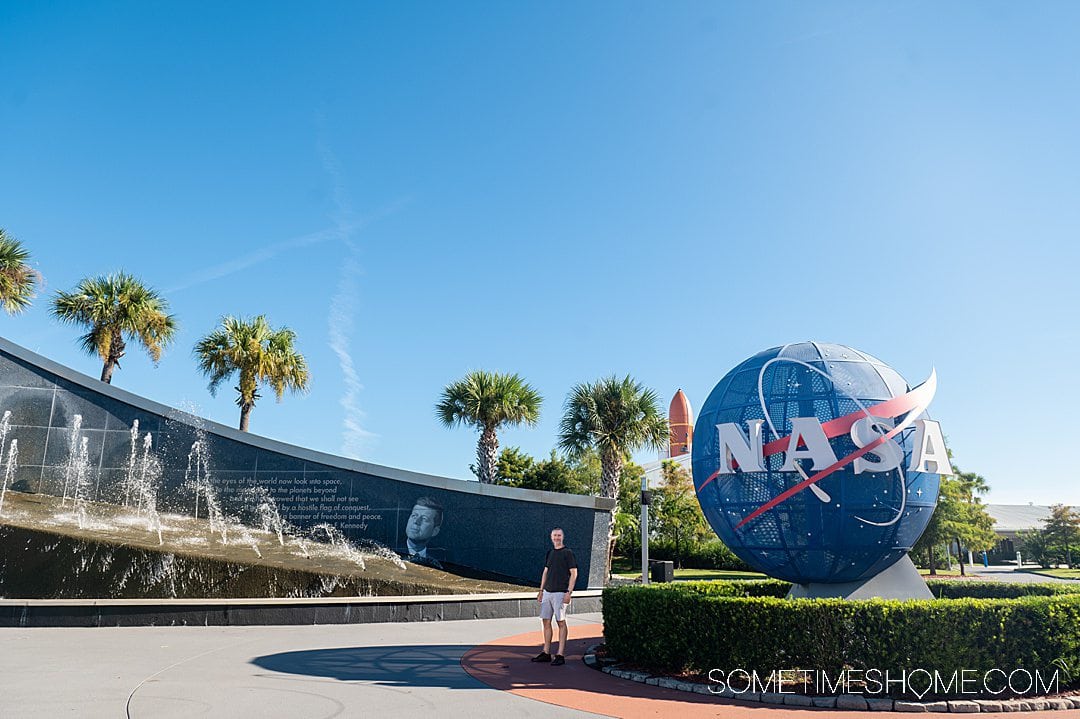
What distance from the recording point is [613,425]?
105 feet

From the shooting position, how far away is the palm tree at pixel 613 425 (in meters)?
31.8

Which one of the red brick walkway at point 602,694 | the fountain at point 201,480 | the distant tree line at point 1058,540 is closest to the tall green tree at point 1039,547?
the distant tree line at point 1058,540

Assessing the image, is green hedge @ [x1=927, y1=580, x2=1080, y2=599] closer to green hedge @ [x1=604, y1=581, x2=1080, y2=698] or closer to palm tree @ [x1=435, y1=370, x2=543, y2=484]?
green hedge @ [x1=604, y1=581, x2=1080, y2=698]

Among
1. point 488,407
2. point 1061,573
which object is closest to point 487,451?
point 488,407

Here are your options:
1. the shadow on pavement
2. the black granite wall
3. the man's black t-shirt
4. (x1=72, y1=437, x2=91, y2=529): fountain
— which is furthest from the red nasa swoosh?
(x1=72, y1=437, x2=91, y2=529): fountain

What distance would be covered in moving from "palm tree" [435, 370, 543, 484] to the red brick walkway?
22651 millimetres

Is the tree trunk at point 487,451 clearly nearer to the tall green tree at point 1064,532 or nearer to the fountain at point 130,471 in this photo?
the fountain at point 130,471

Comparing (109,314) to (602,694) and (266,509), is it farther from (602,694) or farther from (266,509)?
(602,694)

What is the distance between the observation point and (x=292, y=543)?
1941cm

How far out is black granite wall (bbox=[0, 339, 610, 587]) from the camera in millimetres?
20156

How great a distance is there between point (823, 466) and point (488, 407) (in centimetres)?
2429

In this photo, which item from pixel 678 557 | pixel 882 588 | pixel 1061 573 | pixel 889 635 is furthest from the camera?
pixel 1061 573

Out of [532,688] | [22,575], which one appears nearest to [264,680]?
[532,688]

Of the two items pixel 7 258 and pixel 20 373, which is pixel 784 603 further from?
pixel 7 258
